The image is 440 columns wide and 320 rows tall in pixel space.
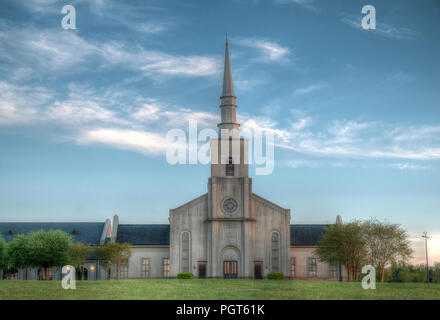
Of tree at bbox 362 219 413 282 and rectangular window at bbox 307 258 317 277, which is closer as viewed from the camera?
tree at bbox 362 219 413 282

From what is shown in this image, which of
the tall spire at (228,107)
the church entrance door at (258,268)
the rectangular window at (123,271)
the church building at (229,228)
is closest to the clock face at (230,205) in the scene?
the church building at (229,228)

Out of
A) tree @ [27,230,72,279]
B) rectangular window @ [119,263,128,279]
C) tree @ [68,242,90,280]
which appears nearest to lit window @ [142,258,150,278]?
rectangular window @ [119,263,128,279]

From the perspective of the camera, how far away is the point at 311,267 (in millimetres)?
73438

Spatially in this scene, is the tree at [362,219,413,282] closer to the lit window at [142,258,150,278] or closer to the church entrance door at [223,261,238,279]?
the church entrance door at [223,261,238,279]

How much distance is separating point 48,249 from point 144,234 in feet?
44.6

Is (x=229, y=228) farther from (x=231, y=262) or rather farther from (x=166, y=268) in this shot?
(x=166, y=268)

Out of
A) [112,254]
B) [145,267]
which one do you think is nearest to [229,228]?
[145,267]

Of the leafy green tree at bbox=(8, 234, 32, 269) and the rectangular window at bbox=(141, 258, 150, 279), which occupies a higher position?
the leafy green tree at bbox=(8, 234, 32, 269)

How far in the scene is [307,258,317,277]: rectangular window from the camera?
Result: 73.2 metres

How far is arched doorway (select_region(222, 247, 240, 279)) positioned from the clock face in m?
4.64

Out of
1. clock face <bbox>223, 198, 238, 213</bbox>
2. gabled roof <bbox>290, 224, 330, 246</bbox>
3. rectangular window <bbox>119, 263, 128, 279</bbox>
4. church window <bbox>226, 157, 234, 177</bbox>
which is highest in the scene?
church window <bbox>226, 157, 234, 177</bbox>

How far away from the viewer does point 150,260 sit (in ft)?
242

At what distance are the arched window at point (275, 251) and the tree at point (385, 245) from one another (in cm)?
1121
